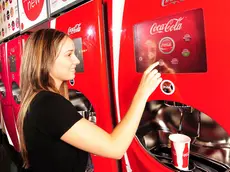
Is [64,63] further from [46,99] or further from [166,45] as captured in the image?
[166,45]

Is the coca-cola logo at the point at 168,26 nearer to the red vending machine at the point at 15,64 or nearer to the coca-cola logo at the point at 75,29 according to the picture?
the coca-cola logo at the point at 75,29

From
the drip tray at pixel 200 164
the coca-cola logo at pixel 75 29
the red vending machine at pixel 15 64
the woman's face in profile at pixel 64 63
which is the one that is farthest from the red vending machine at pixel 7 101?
the drip tray at pixel 200 164

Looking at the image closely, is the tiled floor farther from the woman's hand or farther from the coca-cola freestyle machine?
the woman's hand

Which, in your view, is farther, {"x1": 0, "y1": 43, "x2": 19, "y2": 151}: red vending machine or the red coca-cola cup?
{"x1": 0, "y1": 43, "x2": 19, "y2": 151}: red vending machine

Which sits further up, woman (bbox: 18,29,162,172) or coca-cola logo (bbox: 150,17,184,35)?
coca-cola logo (bbox: 150,17,184,35)

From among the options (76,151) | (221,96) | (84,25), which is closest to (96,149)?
(76,151)

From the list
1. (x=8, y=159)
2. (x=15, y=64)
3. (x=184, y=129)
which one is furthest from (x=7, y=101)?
(x=184, y=129)

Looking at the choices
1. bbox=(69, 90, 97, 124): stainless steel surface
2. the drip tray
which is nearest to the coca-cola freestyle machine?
the drip tray

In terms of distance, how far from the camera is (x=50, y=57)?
97 cm

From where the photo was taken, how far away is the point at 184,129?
3.56ft

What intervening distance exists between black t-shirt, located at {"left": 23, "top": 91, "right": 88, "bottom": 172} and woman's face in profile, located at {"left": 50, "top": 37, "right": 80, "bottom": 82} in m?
0.12

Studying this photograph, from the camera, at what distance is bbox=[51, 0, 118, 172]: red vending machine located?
45.1 inches

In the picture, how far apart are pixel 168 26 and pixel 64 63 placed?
1.56 ft

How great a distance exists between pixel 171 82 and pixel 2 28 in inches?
117
